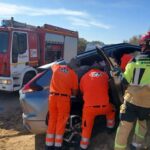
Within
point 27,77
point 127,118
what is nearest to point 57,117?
point 127,118

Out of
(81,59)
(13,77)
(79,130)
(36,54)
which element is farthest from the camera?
(36,54)

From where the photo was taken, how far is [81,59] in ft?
21.7

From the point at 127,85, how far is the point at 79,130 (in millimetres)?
1437

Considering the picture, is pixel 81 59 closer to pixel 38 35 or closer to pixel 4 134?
pixel 4 134

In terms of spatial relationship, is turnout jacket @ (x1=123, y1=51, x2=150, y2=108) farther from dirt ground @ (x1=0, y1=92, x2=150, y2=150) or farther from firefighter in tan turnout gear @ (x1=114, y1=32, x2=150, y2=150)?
dirt ground @ (x1=0, y1=92, x2=150, y2=150)

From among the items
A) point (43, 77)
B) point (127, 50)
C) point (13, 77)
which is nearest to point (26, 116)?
point (43, 77)

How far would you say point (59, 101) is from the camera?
5910 mm

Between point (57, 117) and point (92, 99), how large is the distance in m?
0.74

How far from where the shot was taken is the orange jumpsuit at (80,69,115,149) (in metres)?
5.73

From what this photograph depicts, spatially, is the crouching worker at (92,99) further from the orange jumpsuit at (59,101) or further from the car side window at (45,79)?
the car side window at (45,79)

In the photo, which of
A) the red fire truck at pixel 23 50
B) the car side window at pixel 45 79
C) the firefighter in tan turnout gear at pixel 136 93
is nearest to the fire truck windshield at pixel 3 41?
the red fire truck at pixel 23 50

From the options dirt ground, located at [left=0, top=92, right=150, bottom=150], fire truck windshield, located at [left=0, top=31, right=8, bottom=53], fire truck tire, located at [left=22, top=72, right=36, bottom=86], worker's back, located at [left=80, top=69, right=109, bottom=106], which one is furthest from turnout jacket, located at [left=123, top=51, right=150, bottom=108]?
fire truck tire, located at [left=22, top=72, right=36, bottom=86]

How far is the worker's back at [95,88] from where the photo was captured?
18.8 ft

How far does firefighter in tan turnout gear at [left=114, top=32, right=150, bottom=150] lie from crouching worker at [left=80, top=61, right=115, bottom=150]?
58 cm
